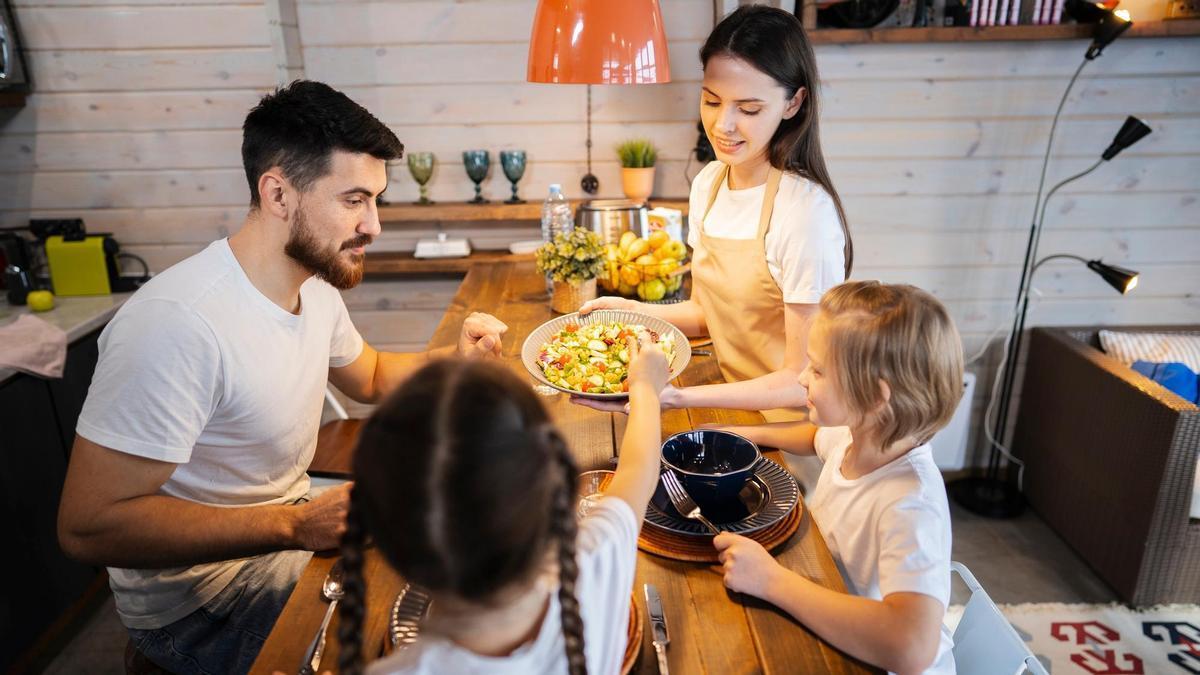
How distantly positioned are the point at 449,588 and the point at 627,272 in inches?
60.0

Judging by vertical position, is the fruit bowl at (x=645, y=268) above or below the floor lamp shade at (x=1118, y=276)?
above

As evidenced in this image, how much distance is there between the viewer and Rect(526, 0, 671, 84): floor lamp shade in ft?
5.32

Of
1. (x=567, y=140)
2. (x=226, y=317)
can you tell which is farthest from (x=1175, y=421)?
(x=226, y=317)

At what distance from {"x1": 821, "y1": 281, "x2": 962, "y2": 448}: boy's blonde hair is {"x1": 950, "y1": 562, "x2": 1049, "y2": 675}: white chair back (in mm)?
307

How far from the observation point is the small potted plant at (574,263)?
6.70ft

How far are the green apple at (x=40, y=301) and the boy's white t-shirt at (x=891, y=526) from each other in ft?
8.38

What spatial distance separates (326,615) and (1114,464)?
247 centimetres

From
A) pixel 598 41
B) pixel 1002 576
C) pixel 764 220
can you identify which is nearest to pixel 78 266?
pixel 598 41

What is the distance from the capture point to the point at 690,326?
1942 mm

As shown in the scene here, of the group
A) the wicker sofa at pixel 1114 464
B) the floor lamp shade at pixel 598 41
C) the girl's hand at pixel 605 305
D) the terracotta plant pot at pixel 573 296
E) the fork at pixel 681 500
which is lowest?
the wicker sofa at pixel 1114 464

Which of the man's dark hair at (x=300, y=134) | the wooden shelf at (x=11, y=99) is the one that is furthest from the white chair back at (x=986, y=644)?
the wooden shelf at (x=11, y=99)

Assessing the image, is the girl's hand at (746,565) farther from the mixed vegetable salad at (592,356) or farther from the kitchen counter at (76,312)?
the kitchen counter at (76,312)

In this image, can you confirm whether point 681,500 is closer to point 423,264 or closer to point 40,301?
point 423,264

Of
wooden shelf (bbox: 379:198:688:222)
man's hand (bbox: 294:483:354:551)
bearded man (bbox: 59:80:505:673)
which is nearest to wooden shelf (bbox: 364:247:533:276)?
wooden shelf (bbox: 379:198:688:222)
